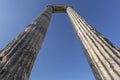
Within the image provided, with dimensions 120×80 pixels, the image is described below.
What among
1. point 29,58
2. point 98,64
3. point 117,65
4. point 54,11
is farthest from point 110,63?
point 54,11

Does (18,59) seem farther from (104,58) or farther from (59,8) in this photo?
(59,8)

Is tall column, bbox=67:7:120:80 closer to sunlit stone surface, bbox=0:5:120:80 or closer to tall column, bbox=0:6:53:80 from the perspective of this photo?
sunlit stone surface, bbox=0:5:120:80

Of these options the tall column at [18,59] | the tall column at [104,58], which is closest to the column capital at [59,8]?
the tall column at [104,58]

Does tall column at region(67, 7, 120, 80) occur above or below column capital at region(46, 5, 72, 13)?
below

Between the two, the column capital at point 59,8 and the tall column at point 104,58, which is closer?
the tall column at point 104,58

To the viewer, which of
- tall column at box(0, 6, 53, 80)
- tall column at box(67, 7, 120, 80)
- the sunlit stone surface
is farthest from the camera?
tall column at box(67, 7, 120, 80)

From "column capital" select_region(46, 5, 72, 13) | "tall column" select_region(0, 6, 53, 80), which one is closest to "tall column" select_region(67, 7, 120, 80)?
"tall column" select_region(0, 6, 53, 80)

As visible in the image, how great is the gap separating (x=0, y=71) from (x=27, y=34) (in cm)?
309

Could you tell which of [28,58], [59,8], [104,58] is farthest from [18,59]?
[59,8]

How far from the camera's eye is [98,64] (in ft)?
18.9

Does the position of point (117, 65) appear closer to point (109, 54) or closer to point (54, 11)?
point (109, 54)

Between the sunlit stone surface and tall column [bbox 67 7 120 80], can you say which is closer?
the sunlit stone surface

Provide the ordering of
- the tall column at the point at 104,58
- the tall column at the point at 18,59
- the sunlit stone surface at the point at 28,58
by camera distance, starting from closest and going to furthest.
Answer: the tall column at the point at 18,59, the sunlit stone surface at the point at 28,58, the tall column at the point at 104,58

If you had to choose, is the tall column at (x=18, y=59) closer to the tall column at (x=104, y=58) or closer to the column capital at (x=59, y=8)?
the tall column at (x=104, y=58)
